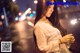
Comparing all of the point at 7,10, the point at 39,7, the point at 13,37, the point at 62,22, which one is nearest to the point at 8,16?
the point at 7,10

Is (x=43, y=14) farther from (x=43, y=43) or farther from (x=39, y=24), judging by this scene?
(x=43, y=43)

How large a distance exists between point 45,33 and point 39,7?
0.19m

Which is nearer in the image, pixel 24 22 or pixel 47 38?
pixel 47 38

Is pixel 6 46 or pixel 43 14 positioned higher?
pixel 43 14

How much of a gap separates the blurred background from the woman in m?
0.09

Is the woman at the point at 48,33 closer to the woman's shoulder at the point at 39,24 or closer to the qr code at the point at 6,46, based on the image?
the woman's shoulder at the point at 39,24

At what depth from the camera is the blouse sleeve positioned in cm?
112

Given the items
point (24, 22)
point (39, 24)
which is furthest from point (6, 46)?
point (39, 24)

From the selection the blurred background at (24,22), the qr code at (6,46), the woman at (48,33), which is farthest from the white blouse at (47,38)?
the qr code at (6,46)

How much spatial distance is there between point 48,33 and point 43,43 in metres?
0.07

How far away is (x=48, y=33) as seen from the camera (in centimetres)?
115

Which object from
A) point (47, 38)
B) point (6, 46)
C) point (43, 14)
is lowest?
point (6, 46)

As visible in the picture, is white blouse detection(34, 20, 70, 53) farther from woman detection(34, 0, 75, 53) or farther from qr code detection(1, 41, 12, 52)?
qr code detection(1, 41, 12, 52)

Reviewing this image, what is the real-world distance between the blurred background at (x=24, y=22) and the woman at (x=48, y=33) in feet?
0.29
